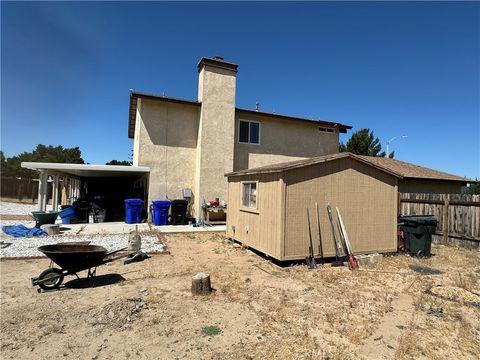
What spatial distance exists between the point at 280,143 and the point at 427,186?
860cm

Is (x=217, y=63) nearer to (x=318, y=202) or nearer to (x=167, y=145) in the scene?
(x=167, y=145)

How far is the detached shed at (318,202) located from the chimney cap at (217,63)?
28.2 feet

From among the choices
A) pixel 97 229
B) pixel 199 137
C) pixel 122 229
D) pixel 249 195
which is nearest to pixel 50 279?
pixel 249 195

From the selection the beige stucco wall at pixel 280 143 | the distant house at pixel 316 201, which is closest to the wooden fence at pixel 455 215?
the distant house at pixel 316 201

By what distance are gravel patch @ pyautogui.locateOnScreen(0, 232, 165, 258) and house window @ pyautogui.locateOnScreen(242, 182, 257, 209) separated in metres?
2.91

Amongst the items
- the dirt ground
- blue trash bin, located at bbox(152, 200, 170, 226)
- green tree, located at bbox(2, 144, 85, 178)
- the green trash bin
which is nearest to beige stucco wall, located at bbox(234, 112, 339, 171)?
blue trash bin, located at bbox(152, 200, 170, 226)

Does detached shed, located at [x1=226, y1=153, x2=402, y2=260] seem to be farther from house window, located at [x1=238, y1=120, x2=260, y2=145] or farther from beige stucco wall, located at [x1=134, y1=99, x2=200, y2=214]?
house window, located at [x1=238, y1=120, x2=260, y2=145]

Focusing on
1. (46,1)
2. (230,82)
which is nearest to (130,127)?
(230,82)

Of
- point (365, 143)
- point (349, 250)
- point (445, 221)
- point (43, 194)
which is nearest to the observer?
point (349, 250)

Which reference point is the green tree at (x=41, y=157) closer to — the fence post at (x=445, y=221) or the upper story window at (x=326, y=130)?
the upper story window at (x=326, y=130)

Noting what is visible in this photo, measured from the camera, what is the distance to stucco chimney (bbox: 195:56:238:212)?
1477 cm

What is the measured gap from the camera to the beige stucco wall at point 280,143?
16406 mm

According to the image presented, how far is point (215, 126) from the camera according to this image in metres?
15.0

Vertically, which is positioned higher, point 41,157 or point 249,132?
point 41,157
